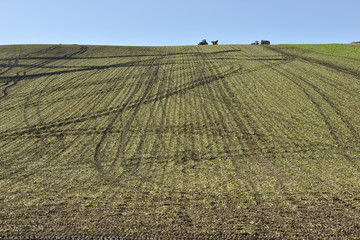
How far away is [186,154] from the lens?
465 inches

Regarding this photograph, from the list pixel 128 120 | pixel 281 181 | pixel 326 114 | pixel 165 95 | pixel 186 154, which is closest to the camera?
pixel 281 181

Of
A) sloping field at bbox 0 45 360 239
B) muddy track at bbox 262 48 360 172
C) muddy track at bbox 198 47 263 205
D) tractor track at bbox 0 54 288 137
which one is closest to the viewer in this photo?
sloping field at bbox 0 45 360 239

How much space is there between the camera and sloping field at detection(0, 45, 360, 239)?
679 cm

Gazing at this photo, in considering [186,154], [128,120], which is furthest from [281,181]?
[128,120]

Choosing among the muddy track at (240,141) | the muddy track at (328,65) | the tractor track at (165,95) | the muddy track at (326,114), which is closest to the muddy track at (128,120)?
the tractor track at (165,95)

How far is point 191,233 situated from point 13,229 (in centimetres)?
502

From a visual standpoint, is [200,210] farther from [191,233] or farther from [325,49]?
[325,49]

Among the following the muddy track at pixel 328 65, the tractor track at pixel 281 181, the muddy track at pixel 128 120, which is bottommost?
the tractor track at pixel 281 181

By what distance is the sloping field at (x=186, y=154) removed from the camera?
6785 mm

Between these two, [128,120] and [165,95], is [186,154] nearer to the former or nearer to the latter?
[128,120]

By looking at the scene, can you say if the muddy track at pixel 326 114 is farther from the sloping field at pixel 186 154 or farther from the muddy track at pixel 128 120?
the muddy track at pixel 128 120

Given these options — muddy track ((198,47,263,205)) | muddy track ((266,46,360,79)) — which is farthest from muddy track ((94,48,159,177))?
muddy track ((266,46,360,79))

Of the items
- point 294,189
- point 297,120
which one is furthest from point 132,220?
point 297,120

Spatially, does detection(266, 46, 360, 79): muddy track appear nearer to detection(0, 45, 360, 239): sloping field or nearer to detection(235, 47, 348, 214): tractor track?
detection(0, 45, 360, 239): sloping field
